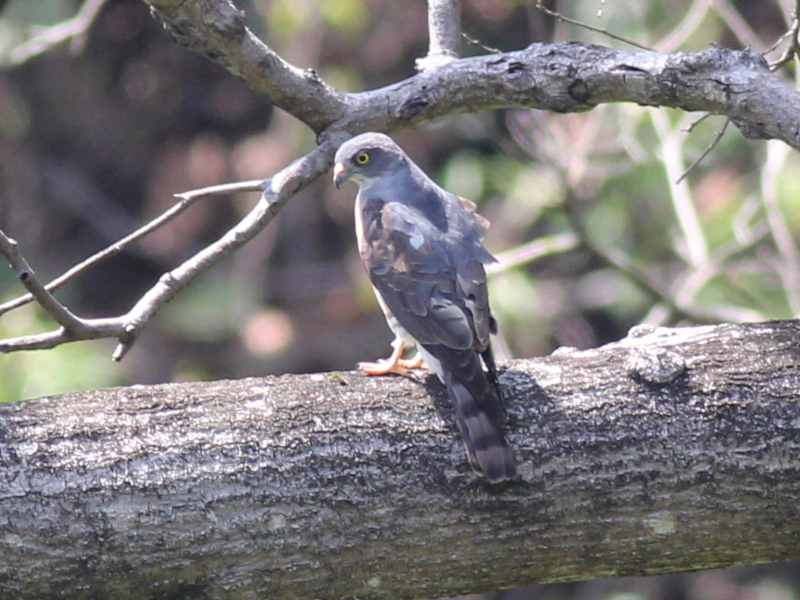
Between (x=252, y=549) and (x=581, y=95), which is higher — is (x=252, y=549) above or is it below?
below

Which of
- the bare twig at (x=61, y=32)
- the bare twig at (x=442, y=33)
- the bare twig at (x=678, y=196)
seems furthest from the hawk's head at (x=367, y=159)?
the bare twig at (x=678, y=196)

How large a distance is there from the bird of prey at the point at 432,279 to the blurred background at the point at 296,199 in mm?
2775

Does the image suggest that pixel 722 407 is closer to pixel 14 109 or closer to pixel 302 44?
pixel 302 44

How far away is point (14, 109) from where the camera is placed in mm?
9094

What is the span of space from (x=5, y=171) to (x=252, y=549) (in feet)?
24.1

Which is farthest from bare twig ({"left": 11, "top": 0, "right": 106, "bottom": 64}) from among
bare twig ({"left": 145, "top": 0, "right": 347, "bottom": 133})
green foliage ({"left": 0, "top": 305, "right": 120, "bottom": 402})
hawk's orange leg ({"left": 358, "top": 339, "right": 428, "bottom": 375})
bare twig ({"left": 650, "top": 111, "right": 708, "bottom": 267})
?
bare twig ({"left": 650, "top": 111, "right": 708, "bottom": 267})

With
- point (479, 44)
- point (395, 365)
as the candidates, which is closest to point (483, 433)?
point (395, 365)

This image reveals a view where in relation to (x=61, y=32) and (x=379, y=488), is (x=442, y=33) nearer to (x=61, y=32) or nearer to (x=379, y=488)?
(x=379, y=488)

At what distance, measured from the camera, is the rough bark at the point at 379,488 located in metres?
2.77

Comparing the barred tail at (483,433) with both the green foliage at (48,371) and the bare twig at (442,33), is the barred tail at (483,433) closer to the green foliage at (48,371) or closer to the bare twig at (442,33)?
the bare twig at (442,33)

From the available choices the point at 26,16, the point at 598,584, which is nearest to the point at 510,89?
the point at 26,16

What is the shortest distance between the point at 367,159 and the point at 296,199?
18.7ft

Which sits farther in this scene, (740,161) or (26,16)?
(740,161)

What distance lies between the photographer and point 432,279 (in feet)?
11.7
